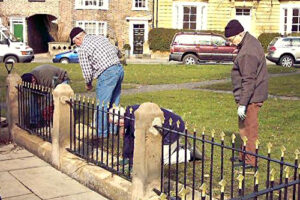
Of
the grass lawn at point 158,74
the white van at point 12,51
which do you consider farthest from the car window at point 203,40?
the white van at point 12,51

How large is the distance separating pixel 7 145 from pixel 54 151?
1771 millimetres

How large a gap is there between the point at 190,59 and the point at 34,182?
21.7 m

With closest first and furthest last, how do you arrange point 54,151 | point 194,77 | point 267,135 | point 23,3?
point 54,151 < point 267,135 < point 194,77 < point 23,3

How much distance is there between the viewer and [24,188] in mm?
6168

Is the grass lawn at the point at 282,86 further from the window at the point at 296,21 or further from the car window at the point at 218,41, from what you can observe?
the window at the point at 296,21

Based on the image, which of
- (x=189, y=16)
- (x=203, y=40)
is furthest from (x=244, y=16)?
(x=203, y=40)

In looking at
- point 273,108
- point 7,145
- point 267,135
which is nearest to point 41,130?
point 7,145

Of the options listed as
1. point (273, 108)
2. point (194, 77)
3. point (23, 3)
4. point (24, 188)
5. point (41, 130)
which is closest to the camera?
point (24, 188)

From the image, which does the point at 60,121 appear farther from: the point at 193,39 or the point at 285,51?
the point at 285,51

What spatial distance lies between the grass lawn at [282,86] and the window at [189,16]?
17.5 meters

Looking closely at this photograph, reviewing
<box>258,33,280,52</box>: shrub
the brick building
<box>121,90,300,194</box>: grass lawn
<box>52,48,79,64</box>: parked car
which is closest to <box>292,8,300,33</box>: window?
<box>258,33,280,52</box>: shrub

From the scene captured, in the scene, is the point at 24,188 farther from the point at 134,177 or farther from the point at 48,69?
the point at 48,69

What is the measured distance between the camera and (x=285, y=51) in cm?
2652

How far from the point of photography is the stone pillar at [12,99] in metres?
8.79
